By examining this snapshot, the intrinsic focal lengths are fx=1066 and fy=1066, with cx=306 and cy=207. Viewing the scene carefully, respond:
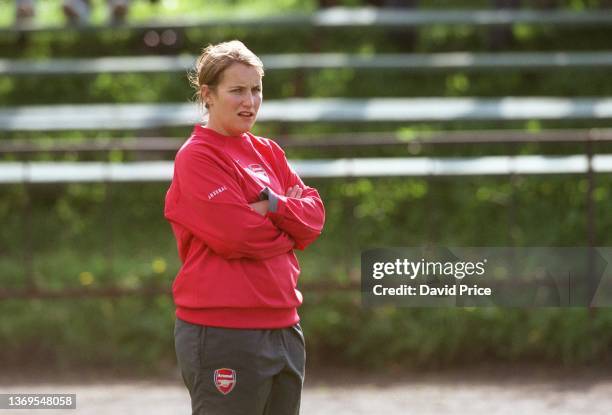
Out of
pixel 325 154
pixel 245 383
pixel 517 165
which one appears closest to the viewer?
pixel 245 383

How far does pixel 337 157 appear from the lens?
881cm

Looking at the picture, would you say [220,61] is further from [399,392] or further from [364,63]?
[364,63]

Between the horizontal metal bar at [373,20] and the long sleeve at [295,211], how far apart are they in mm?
7682

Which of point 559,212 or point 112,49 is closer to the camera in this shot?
point 559,212

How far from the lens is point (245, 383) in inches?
120

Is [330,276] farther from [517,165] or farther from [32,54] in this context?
[32,54]

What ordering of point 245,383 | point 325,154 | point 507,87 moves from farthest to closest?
point 507,87
point 325,154
point 245,383

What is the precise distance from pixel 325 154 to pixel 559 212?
213 centimetres

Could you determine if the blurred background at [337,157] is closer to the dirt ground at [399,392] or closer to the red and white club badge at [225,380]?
the dirt ground at [399,392]

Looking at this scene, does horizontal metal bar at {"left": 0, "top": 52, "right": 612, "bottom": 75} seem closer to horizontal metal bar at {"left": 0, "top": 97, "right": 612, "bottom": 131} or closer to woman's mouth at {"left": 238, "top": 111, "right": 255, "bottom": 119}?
horizontal metal bar at {"left": 0, "top": 97, "right": 612, "bottom": 131}

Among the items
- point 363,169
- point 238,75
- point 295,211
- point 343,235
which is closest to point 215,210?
point 295,211

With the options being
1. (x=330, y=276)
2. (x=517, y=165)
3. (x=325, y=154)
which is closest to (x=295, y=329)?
(x=330, y=276)

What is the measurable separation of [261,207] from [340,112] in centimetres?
616

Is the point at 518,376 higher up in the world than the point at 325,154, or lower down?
lower down
